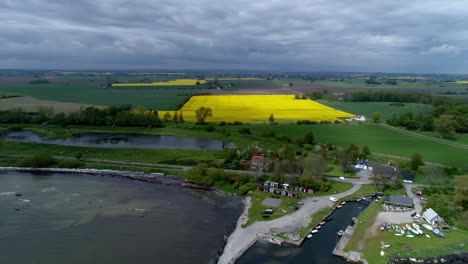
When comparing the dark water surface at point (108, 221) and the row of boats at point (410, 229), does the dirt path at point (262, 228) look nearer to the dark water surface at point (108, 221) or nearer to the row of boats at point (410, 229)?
the dark water surface at point (108, 221)

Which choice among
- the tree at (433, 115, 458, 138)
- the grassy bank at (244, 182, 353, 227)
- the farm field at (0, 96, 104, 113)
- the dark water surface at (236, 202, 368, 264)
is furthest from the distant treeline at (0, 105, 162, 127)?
the tree at (433, 115, 458, 138)

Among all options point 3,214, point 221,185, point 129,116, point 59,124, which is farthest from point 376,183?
point 59,124

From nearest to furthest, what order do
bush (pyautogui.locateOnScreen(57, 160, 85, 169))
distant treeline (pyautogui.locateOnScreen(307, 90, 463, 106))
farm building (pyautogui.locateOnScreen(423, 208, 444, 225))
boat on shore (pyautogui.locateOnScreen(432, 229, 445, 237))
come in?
boat on shore (pyautogui.locateOnScreen(432, 229, 445, 237)) → farm building (pyautogui.locateOnScreen(423, 208, 444, 225)) → bush (pyautogui.locateOnScreen(57, 160, 85, 169)) → distant treeline (pyautogui.locateOnScreen(307, 90, 463, 106))

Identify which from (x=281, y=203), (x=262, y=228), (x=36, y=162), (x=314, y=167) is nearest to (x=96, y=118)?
(x=36, y=162)

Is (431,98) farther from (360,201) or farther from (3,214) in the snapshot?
(3,214)

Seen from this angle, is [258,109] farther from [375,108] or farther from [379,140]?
[379,140]

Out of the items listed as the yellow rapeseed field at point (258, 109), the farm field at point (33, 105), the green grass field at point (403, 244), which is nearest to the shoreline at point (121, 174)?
the green grass field at point (403, 244)

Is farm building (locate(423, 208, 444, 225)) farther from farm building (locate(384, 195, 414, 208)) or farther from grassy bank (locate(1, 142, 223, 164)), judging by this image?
grassy bank (locate(1, 142, 223, 164))
